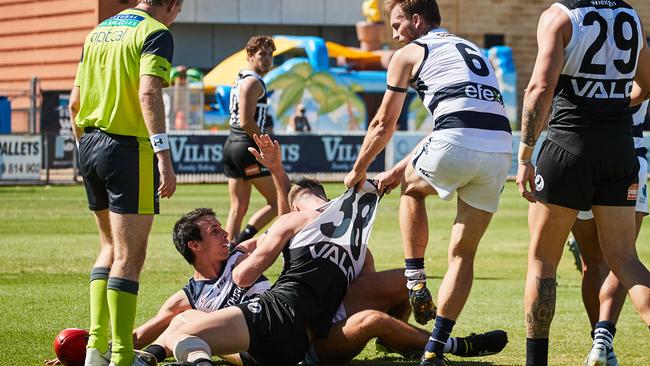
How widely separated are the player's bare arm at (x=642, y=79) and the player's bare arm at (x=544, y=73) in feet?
2.15

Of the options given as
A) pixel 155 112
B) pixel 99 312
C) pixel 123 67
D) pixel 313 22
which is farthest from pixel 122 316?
pixel 313 22

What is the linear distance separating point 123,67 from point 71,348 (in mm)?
1663

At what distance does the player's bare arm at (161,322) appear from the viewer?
745cm

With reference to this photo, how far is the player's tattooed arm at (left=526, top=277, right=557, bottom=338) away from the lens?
6.74 m

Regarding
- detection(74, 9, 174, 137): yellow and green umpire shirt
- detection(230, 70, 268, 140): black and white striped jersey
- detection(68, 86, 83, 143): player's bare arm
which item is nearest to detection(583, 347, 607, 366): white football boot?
detection(74, 9, 174, 137): yellow and green umpire shirt

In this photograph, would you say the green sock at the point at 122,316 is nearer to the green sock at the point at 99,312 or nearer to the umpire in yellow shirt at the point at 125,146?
the umpire in yellow shirt at the point at 125,146

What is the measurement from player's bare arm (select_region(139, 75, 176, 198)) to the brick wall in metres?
29.0

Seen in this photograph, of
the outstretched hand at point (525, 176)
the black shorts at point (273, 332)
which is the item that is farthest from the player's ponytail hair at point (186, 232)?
the outstretched hand at point (525, 176)

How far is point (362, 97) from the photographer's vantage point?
38312 millimetres

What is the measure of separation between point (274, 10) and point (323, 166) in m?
16.5

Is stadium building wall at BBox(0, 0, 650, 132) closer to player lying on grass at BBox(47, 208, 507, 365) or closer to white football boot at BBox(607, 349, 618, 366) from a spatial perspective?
player lying on grass at BBox(47, 208, 507, 365)

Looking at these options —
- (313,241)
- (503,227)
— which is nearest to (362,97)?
(503,227)

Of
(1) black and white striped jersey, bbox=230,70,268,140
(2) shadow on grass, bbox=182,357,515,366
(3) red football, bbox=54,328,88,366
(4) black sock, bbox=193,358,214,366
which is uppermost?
(1) black and white striped jersey, bbox=230,70,268,140

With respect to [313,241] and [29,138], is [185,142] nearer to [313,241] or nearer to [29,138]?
[29,138]
